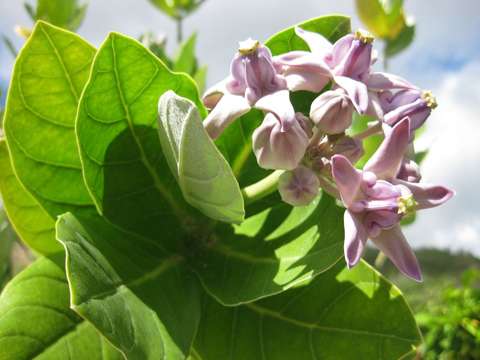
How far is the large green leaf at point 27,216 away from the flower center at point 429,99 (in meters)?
0.71

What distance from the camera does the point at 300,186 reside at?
106 centimetres

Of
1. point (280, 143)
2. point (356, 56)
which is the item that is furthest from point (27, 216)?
point (356, 56)

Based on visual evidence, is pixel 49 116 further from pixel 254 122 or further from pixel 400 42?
pixel 400 42

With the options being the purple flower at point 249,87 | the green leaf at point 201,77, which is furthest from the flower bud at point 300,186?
the green leaf at point 201,77

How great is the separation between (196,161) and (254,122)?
0.33 metres

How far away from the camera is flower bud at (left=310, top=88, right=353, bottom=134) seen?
1.06m

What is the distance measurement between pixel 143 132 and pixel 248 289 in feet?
1.08

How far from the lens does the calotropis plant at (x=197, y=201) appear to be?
40.4 inches

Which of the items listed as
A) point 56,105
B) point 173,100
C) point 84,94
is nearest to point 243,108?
point 173,100

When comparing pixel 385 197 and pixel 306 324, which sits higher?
pixel 385 197

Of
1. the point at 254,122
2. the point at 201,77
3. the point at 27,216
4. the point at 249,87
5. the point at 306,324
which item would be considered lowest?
the point at 306,324

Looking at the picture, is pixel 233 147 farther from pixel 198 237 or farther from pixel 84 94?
pixel 84 94

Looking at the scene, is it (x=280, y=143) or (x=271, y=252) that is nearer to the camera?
(x=280, y=143)

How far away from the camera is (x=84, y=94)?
1.10 m
